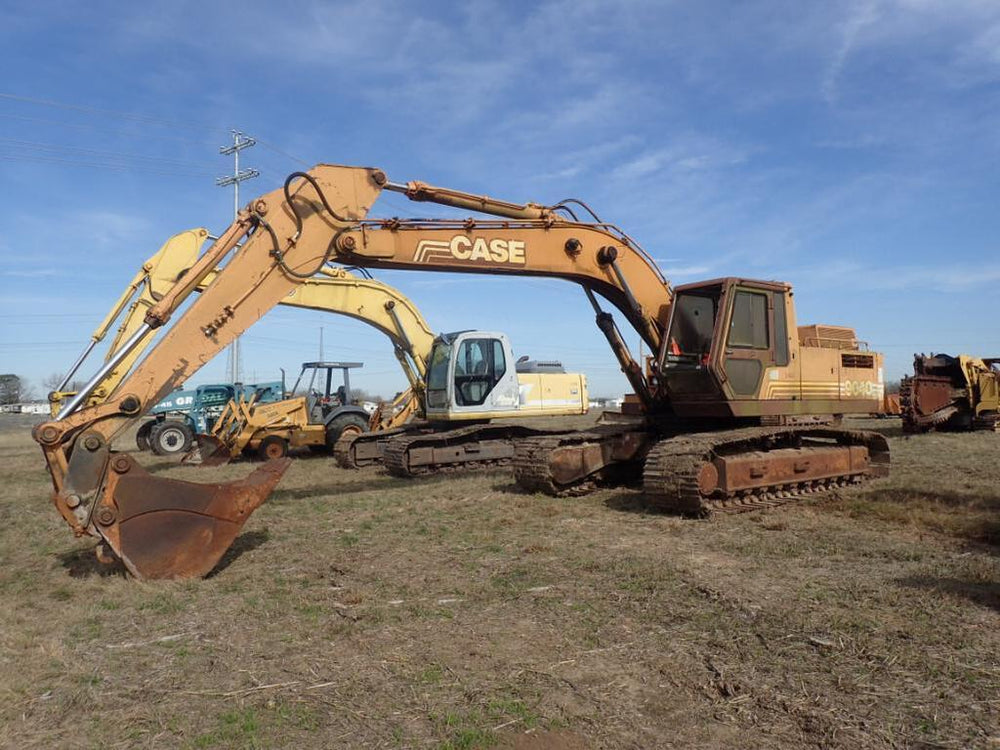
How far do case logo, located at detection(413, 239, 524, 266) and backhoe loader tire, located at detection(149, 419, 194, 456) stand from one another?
1314cm

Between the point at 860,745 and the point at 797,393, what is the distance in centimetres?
710

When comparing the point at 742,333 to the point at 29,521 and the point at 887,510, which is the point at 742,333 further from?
the point at 29,521

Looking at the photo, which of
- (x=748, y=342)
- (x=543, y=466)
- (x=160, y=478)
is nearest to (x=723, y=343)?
A: (x=748, y=342)

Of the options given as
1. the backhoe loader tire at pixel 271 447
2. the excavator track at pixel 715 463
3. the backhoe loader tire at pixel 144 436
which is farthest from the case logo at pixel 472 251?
the backhoe loader tire at pixel 144 436

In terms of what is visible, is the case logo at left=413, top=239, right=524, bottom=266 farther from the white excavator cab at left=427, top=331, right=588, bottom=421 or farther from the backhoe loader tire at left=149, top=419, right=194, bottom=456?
the backhoe loader tire at left=149, top=419, right=194, bottom=456

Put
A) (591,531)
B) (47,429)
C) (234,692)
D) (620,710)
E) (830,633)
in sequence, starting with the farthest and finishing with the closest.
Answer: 1. (591,531)
2. (47,429)
3. (830,633)
4. (234,692)
5. (620,710)

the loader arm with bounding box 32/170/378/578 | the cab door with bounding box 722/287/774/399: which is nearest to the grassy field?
the loader arm with bounding box 32/170/378/578

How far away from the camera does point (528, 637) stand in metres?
4.73

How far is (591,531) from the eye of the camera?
25.7ft

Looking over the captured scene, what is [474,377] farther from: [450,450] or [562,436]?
[562,436]

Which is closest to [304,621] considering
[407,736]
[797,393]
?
[407,736]

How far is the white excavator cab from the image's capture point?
13281mm

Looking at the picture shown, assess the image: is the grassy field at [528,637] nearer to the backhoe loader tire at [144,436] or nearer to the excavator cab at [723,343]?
the excavator cab at [723,343]

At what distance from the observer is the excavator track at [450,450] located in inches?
499
